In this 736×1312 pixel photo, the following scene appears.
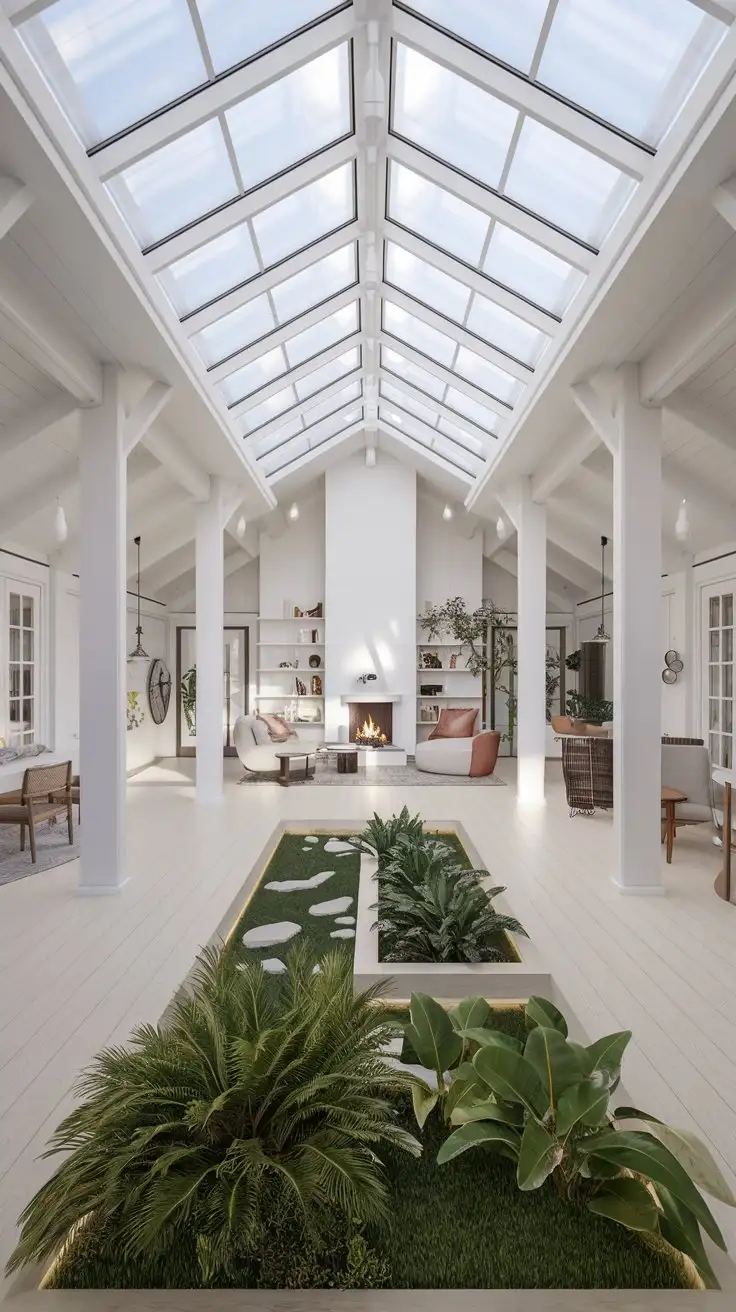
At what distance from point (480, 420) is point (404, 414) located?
2.22m

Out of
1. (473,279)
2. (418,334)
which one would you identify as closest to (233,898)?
(473,279)

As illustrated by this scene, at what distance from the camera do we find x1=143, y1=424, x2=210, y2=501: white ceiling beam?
24.4 feet

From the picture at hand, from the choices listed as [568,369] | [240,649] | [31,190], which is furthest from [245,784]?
[31,190]

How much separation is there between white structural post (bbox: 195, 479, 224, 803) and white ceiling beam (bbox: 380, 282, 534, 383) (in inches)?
121

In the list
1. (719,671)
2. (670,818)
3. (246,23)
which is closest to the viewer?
(246,23)

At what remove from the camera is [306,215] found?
590cm

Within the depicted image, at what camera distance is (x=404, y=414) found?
11117mm

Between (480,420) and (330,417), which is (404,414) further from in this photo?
(480,420)

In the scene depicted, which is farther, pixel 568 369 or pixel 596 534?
pixel 596 534

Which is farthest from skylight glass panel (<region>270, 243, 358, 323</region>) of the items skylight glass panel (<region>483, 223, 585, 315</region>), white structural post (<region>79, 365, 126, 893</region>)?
white structural post (<region>79, 365, 126, 893</region>)

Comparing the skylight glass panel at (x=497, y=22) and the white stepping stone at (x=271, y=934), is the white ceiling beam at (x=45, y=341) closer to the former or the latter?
the skylight glass panel at (x=497, y=22)

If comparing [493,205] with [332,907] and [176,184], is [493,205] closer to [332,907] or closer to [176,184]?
[176,184]

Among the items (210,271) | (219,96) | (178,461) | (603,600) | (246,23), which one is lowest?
(603,600)

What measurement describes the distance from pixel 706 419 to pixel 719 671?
307cm
